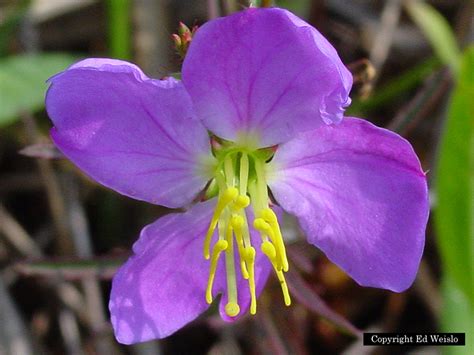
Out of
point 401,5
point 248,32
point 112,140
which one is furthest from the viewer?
point 401,5

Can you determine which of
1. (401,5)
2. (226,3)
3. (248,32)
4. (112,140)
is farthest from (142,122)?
(401,5)

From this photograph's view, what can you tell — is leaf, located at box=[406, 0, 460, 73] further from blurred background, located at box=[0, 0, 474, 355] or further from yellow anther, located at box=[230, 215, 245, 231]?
yellow anther, located at box=[230, 215, 245, 231]

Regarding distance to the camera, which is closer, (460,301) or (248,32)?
(248,32)

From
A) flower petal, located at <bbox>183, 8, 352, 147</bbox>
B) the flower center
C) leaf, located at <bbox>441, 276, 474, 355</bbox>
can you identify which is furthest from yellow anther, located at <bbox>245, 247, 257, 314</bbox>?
leaf, located at <bbox>441, 276, 474, 355</bbox>

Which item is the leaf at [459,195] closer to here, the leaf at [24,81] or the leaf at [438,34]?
the leaf at [438,34]

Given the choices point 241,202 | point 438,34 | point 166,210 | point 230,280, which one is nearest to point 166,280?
point 230,280

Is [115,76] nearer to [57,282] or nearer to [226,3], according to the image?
[226,3]

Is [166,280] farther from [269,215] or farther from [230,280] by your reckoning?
[269,215]

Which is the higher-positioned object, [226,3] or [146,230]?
[226,3]
